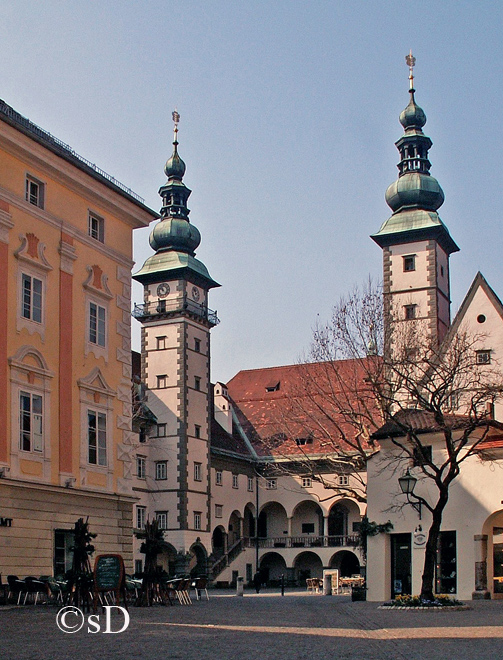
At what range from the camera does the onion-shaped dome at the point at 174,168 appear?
73062mm

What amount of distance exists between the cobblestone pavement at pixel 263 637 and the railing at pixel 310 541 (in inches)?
1886

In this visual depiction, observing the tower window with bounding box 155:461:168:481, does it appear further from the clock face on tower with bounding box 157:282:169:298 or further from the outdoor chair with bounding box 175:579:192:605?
the outdoor chair with bounding box 175:579:192:605

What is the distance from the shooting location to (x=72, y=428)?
33531 mm

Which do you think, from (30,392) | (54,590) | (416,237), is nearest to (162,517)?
(416,237)

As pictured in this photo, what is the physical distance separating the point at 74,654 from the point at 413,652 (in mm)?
4762

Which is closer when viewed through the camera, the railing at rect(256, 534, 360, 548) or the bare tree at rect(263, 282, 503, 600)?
the bare tree at rect(263, 282, 503, 600)

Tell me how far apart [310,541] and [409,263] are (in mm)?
22936

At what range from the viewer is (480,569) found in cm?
3275

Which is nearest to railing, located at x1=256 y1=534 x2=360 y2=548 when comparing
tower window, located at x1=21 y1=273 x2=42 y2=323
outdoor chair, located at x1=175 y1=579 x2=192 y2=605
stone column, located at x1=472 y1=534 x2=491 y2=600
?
stone column, located at x1=472 y1=534 x2=491 y2=600

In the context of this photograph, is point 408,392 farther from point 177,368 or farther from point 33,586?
point 177,368

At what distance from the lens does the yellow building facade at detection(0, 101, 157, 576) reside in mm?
30766

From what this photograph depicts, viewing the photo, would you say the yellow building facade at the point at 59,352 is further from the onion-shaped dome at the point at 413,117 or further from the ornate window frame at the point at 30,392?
the onion-shaped dome at the point at 413,117

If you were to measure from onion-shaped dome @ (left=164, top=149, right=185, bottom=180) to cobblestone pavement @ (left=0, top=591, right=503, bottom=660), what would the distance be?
51001 millimetres

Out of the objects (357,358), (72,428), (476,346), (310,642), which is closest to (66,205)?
(72,428)
